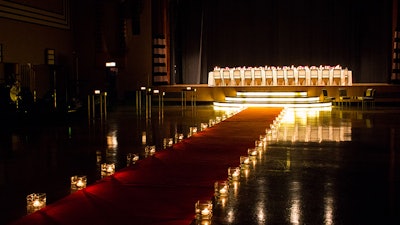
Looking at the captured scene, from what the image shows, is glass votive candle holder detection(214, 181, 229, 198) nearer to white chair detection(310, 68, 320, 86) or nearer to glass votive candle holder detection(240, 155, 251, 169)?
glass votive candle holder detection(240, 155, 251, 169)

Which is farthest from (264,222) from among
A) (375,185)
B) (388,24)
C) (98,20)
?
(388,24)

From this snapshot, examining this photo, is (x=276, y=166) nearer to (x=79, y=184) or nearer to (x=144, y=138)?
(x=79, y=184)

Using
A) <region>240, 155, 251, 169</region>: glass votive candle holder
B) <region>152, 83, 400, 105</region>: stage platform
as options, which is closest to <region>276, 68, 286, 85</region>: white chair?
<region>152, 83, 400, 105</region>: stage platform

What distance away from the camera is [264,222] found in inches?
145

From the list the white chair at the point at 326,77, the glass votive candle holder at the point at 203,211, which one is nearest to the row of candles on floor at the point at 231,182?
the glass votive candle holder at the point at 203,211

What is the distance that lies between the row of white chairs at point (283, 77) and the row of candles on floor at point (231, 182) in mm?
9190

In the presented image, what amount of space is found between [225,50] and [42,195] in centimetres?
1750

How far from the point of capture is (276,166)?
5801 millimetres

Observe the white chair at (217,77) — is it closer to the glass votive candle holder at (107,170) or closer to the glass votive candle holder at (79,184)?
the glass votive candle holder at (107,170)

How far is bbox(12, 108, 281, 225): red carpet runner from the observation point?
3.66 metres

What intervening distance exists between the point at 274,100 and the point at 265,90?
96 cm

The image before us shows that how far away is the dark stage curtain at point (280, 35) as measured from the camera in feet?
64.3

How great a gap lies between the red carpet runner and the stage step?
29.5 ft

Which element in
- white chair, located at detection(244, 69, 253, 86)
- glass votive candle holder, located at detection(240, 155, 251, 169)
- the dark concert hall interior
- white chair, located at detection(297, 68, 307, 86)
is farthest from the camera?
white chair, located at detection(244, 69, 253, 86)
